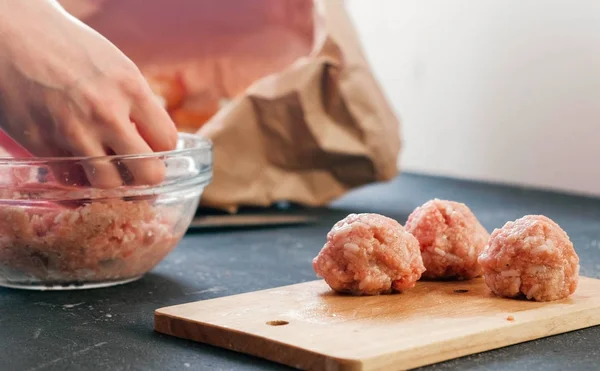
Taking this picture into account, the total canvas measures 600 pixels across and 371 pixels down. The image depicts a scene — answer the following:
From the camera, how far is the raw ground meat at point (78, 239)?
1104 millimetres

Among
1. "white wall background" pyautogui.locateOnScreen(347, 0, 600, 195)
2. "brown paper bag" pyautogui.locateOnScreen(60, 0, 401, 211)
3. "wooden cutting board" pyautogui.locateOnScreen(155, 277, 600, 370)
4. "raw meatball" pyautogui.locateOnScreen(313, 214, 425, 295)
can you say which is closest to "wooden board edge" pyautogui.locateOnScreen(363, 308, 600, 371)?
"wooden cutting board" pyautogui.locateOnScreen(155, 277, 600, 370)

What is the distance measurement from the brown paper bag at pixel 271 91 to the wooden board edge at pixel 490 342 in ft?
2.91

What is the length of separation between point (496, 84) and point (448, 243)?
1253 mm

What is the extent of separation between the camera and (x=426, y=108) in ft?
8.32

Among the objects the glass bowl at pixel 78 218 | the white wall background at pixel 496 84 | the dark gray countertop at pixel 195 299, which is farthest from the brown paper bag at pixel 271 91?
the glass bowl at pixel 78 218

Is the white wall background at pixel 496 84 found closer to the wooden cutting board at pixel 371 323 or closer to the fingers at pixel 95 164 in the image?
the wooden cutting board at pixel 371 323

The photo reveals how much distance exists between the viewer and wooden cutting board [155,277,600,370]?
82 centimetres

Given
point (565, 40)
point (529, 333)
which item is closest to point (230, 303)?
point (529, 333)

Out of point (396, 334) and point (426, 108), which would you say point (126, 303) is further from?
point (426, 108)

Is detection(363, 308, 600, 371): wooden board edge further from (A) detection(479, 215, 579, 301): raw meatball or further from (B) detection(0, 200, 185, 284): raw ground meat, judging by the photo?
(B) detection(0, 200, 185, 284): raw ground meat

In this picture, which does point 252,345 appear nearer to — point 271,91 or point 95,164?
point 95,164

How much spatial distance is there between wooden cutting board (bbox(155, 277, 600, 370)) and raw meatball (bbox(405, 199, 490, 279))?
3 centimetres

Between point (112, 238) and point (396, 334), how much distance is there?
42 centimetres

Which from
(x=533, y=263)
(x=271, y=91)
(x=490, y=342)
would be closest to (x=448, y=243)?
(x=533, y=263)
